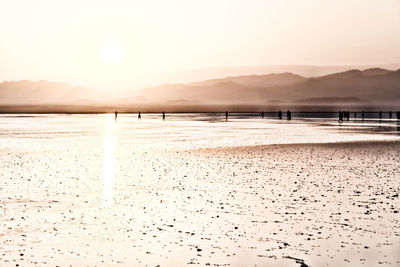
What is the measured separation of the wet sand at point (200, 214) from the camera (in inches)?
332

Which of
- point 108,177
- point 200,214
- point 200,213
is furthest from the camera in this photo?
point 108,177

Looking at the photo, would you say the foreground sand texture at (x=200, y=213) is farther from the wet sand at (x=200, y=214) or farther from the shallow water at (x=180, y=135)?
the shallow water at (x=180, y=135)

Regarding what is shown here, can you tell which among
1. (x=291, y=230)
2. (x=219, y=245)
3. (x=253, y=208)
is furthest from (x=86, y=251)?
(x=253, y=208)

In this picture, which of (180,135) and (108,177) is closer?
(108,177)

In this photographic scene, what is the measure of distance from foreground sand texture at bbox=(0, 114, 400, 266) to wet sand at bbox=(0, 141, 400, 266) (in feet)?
0.08

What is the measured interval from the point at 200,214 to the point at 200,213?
102 millimetres

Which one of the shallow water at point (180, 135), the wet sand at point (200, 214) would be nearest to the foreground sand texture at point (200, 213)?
the wet sand at point (200, 214)

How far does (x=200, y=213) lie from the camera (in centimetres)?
1166

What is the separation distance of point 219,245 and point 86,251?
233 cm

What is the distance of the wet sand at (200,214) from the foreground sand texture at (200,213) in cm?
2

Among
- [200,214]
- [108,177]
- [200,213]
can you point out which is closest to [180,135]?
[108,177]

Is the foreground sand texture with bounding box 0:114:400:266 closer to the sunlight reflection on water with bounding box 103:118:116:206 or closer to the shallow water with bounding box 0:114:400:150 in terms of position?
the sunlight reflection on water with bounding box 103:118:116:206

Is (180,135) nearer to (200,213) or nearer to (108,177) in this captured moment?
(108,177)

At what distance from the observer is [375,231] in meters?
9.88
